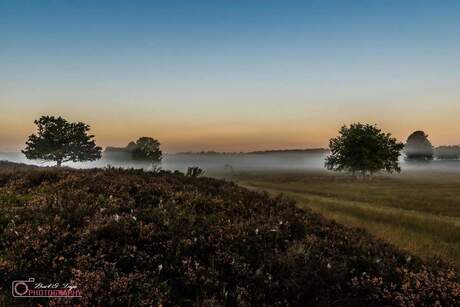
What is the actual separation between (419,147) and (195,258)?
14121 cm

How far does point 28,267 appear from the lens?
573 cm

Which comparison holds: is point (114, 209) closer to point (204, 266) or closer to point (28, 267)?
point (28, 267)

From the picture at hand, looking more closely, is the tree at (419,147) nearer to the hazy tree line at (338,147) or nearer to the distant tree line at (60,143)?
the hazy tree line at (338,147)

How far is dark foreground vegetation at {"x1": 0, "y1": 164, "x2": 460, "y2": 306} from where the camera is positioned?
543cm

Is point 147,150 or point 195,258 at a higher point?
point 147,150

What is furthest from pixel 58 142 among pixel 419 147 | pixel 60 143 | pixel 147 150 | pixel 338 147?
pixel 419 147

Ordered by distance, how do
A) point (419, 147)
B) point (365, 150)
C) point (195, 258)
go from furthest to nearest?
point (419, 147) → point (365, 150) → point (195, 258)

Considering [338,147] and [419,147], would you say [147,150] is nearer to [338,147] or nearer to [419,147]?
[338,147]

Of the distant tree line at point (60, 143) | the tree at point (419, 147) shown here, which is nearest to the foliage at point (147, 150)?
the distant tree line at point (60, 143)

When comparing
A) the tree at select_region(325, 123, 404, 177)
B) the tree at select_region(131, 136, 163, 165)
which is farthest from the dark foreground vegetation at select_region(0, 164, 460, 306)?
the tree at select_region(131, 136, 163, 165)

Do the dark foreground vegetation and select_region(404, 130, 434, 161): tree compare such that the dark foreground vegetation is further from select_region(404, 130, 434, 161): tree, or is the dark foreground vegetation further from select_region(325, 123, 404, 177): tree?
select_region(404, 130, 434, 161): tree

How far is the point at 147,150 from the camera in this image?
11338 cm

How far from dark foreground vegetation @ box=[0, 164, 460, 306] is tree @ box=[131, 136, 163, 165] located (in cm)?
10527

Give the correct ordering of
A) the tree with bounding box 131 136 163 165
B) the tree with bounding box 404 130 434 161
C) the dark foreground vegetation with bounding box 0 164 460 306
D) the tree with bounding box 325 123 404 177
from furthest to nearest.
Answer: the tree with bounding box 404 130 434 161 → the tree with bounding box 131 136 163 165 → the tree with bounding box 325 123 404 177 → the dark foreground vegetation with bounding box 0 164 460 306
